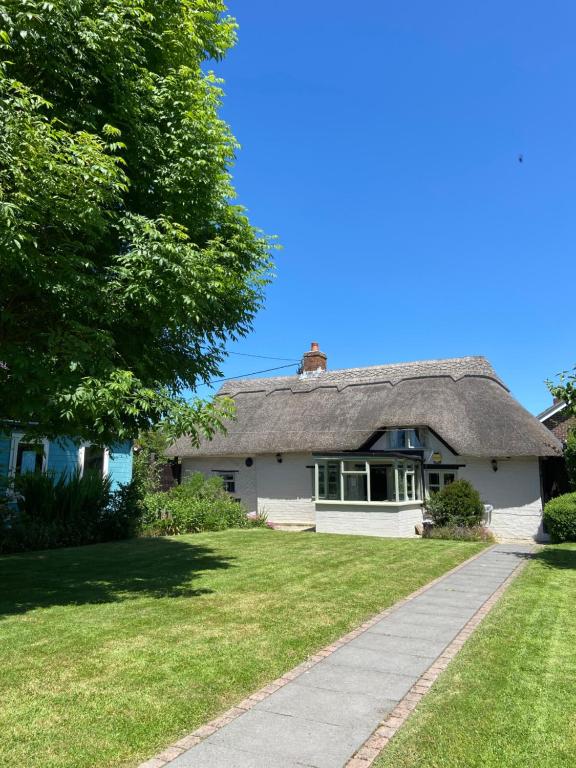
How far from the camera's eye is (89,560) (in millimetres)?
12336

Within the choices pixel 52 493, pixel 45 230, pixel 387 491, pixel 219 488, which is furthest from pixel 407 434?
pixel 45 230

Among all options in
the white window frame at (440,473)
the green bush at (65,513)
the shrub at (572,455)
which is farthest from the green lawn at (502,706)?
the white window frame at (440,473)

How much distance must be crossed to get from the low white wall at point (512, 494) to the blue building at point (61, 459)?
517 inches

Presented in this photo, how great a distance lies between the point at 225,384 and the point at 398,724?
29044 millimetres

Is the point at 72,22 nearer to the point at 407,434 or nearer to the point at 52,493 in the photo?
the point at 52,493

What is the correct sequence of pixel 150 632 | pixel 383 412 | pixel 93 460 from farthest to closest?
pixel 383 412 < pixel 93 460 < pixel 150 632

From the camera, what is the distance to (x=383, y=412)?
2331cm

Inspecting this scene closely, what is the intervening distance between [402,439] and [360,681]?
17.7 m

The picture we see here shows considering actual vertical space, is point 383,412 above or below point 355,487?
above

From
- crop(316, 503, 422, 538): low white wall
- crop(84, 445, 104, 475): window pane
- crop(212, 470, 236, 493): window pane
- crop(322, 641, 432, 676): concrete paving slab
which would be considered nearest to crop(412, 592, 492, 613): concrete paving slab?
crop(322, 641, 432, 676): concrete paving slab

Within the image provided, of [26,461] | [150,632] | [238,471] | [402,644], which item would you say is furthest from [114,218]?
[238,471]

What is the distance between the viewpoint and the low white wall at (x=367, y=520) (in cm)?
1909

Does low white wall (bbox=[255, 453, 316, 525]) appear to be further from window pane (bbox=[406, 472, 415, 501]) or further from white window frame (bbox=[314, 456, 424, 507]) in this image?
window pane (bbox=[406, 472, 415, 501])

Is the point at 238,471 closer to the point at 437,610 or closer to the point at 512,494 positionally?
the point at 512,494
